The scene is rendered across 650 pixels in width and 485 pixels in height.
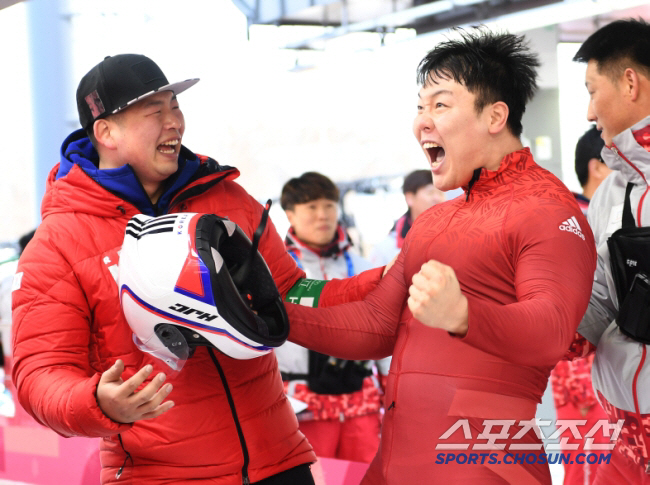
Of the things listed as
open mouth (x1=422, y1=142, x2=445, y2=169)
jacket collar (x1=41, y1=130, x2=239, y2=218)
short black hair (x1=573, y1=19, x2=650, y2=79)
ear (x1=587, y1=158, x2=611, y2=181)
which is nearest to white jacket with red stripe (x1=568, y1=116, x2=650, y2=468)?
short black hair (x1=573, y1=19, x2=650, y2=79)

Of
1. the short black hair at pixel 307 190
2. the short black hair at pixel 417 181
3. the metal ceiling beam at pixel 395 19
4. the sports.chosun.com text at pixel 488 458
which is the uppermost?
the metal ceiling beam at pixel 395 19

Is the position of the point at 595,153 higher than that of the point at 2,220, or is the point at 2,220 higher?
the point at 595,153

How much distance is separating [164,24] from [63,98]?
50.8 inches

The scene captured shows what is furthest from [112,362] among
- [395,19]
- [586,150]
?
[395,19]

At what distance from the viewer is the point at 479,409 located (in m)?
1.53

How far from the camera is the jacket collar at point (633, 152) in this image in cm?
189

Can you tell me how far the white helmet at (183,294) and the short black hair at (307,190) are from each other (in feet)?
6.90

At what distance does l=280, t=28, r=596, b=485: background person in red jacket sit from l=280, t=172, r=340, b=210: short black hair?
76.7 inches

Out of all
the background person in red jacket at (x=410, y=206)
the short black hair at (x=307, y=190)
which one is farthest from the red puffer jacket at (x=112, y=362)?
the background person in red jacket at (x=410, y=206)

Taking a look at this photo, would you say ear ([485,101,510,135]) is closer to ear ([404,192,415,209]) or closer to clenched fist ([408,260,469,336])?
clenched fist ([408,260,469,336])

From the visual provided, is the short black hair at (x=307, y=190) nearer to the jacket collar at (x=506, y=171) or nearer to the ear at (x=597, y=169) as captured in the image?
the ear at (x=597, y=169)

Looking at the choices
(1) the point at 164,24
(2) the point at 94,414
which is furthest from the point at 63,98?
(2) the point at 94,414

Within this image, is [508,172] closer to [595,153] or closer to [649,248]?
[649,248]

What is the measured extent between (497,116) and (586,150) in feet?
6.74
